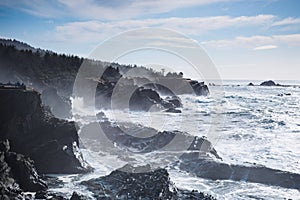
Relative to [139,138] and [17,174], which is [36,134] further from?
[139,138]

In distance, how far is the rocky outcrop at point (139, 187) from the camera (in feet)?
42.3

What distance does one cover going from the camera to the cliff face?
16.5m

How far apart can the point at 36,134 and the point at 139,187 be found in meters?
7.28

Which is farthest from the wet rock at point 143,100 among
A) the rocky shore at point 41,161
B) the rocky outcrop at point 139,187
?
the rocky outcrop at point 139,187

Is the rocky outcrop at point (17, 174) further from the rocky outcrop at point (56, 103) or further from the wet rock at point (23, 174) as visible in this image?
the rocky outcrop at point (56, 103)

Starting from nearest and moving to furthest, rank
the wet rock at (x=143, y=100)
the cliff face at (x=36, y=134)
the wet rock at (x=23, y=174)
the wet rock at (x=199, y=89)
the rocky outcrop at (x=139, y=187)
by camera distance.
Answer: the rocky outcrop at (x=139, y=187)
the wet rock at (x=23, y=174)
the cliff face at (x=36, y=134)
the wet rock at (x=143, y=100)
the wet rock at (x=199, y=89)

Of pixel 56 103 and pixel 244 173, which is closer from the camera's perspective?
pixel 244 173

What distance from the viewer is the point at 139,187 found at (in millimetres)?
13242

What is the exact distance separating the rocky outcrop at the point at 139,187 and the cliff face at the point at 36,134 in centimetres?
287

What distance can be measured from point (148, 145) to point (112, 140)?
3175 mm

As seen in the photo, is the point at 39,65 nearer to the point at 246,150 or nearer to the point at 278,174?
the point at 246,150

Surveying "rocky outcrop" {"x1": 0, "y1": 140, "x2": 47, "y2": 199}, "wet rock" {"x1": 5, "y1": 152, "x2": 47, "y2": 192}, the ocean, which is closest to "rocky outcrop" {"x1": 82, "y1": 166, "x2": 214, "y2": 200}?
the ocean

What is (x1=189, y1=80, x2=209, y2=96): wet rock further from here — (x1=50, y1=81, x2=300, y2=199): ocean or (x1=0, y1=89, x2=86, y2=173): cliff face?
(x1=0, y1=89, x2=86, y2=173): cliff face

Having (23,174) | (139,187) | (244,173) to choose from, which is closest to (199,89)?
(244,173)
